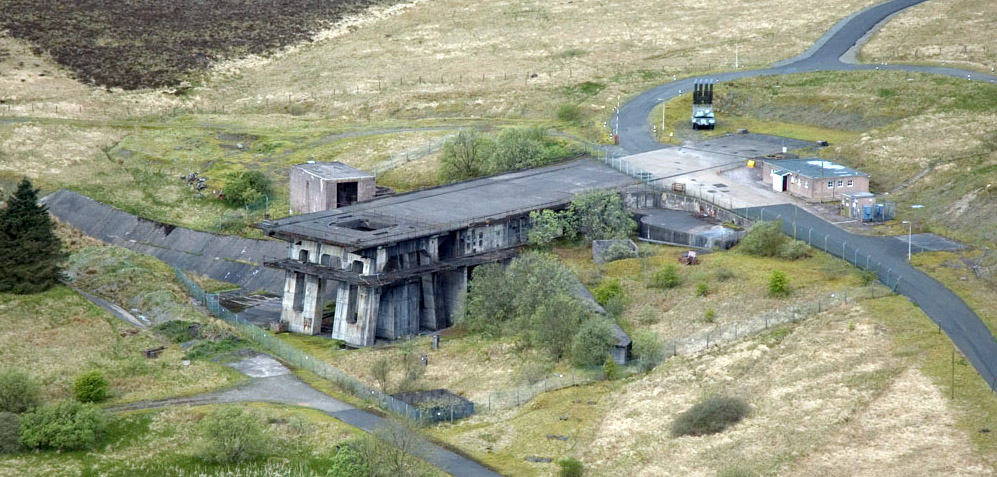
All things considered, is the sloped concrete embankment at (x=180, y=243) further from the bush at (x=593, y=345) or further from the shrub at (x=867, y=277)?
the shrub at (x=867, y=277)

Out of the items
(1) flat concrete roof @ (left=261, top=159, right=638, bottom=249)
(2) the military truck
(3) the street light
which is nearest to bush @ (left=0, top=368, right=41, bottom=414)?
(1) flat concrete roof @ (left=261, top=159, right=638, bottom=249)

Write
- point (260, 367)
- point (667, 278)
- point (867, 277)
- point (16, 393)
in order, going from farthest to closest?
point (667, 278) < point (867, 277) < point (260, 367) < point (16, 393)

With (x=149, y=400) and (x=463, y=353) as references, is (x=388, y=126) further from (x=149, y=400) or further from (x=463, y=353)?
(x=149, y=400)

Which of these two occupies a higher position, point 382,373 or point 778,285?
point 778,285

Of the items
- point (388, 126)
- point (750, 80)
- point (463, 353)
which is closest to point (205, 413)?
point (463, 353)

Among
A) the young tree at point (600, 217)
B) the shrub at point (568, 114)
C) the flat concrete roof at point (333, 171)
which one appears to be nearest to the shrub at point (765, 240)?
the young tree at point (600, 217)

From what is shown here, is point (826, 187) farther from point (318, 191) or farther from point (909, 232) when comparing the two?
point (318, 191)

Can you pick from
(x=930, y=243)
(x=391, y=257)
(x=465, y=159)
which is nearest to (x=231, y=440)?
(x=391, y=257)
